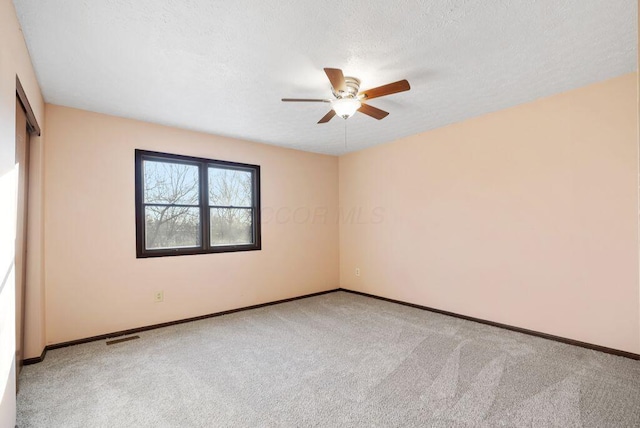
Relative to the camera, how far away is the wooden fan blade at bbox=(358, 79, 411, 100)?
2.19m

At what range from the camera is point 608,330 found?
2705 mm

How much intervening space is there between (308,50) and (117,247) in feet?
9.36

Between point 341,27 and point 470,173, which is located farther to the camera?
point 470,173

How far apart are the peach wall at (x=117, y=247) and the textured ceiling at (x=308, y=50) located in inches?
16.3

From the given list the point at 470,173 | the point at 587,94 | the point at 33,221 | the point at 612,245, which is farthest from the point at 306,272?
the point at 587,94

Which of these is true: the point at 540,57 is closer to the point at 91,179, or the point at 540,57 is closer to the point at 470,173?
the point at 470,173

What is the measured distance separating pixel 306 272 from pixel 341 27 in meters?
3.76

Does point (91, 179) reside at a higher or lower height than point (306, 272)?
higher

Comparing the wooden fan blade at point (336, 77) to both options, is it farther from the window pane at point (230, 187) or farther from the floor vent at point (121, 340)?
the floor vent at point (121, 340)

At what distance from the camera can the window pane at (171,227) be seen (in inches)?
143

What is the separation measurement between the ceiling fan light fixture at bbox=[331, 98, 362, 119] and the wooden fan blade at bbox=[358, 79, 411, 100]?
83mm

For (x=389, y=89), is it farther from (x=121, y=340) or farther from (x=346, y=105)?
(x=121, y=340)

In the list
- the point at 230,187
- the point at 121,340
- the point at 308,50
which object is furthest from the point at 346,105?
the point at 121,340

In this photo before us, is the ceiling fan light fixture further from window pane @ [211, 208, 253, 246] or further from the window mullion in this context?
window pane @ [211, 208, 253, 246]
